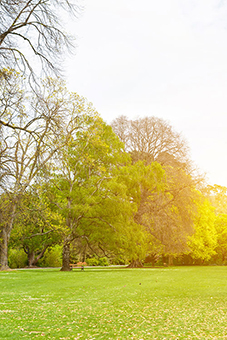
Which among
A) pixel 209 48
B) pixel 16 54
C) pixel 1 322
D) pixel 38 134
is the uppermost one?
pixel 209 48

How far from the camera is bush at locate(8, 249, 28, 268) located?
40.1 metres

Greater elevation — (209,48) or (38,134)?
(209,48)

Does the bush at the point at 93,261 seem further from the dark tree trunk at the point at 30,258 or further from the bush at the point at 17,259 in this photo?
the bush at the point at 17,259

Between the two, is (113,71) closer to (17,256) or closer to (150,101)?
(150,101)

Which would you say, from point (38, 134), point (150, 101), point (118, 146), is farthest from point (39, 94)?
point (118, 146)

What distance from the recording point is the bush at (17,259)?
40094 millimetres

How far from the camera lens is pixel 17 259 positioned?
40375 mm

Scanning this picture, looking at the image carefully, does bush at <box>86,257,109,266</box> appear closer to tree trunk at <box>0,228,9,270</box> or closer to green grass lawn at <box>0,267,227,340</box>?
tree trunk at <box>0,228,9,270</box>

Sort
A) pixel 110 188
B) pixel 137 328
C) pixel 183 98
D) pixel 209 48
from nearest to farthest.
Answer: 1. pixel 137 328
2. pixel 209 48
3. pixel 183 98
4. pixel 110 188

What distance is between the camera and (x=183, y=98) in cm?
2480

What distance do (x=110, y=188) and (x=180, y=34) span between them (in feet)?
44.0

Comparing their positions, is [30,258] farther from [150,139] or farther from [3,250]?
[150,139]

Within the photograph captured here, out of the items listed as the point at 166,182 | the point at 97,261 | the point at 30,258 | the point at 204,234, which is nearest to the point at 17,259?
the point at 30,258

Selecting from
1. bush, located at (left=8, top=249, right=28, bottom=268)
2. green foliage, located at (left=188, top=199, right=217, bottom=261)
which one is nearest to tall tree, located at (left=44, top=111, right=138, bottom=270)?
bush, located at (left=8, top=249, right=28, bottom=268)
